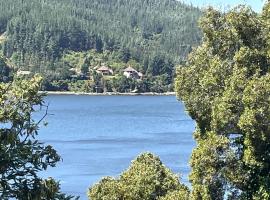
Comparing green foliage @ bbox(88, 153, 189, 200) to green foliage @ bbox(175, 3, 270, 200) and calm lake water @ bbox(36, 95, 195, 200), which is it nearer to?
green foliage @ bbox(175, 3, 270, 200)

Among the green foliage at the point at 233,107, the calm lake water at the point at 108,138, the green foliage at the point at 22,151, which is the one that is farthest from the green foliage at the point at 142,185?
the green foliage at the point at 22,151

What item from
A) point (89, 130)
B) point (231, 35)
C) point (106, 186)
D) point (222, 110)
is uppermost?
point (231, 35)

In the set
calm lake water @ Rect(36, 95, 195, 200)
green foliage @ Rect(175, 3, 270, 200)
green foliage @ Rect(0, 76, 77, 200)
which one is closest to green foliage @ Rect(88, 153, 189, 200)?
green foliage @ Rect(175, 3, 270, 200)

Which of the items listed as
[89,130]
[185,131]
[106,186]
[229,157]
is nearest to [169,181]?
[106,186]

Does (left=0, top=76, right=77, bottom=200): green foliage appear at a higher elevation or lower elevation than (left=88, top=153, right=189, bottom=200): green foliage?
higher

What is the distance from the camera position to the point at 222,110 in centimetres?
1698

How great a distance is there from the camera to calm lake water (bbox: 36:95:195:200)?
59562 mm

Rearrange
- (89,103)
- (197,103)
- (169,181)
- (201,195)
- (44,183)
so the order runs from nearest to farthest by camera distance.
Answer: (44,183), (201,195), (197,103), (169,181), (89,103)

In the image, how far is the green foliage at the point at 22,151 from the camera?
453 inches

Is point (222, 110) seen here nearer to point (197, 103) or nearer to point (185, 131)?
point (197, 103)

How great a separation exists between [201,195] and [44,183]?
6807 mm

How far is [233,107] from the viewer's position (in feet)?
56.0

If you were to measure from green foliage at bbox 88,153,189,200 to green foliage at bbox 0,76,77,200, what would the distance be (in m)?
7.53

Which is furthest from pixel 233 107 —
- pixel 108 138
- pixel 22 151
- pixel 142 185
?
pixel 108 138
